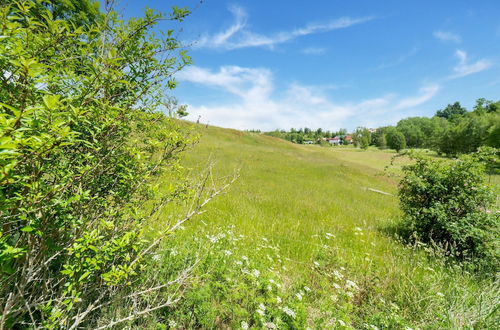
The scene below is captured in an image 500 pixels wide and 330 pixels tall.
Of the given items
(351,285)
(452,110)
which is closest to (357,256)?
(351,285)

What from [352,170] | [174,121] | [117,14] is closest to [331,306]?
[174,121]

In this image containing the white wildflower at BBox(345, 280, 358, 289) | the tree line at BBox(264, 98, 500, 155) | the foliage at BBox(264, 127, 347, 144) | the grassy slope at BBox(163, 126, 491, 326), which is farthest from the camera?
the foliage at BBox(264, 127, 347, 144)

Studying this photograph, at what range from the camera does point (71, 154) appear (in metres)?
1.57

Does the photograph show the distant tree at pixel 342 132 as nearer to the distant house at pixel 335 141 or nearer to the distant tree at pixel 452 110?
the distant house at pixel 335 141

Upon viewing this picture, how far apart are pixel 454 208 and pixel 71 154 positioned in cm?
717

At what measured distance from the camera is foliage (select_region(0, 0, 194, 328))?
102cm

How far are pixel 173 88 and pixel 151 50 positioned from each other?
0.44 metres

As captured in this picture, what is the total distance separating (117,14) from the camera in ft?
5.59

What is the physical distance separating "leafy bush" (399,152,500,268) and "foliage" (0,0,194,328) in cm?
546

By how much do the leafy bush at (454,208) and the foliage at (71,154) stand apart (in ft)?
17.9

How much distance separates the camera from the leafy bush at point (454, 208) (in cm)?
400

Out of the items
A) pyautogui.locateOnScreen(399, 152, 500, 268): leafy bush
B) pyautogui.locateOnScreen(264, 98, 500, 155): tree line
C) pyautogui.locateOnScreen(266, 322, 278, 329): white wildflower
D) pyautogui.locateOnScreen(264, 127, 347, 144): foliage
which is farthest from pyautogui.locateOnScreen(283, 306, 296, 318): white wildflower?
pyautogui.locateOnScreen(264, 127, 347, 144): foliage

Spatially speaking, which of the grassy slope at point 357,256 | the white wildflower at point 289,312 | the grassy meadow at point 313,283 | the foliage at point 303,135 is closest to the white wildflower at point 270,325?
the grassy meadow at point 313,283

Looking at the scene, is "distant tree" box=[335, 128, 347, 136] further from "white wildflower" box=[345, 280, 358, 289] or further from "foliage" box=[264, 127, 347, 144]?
"white wildflower" box=[345, 280, 358, 289]
